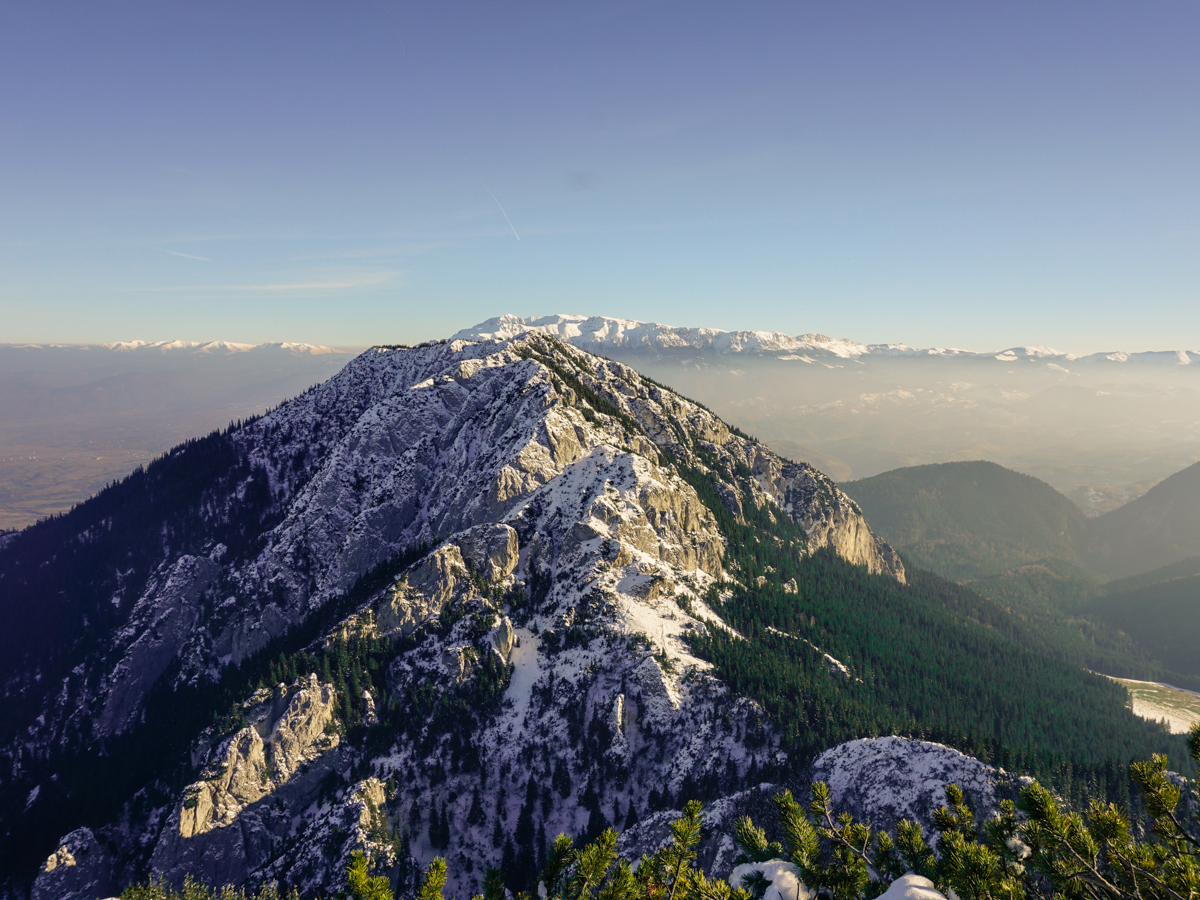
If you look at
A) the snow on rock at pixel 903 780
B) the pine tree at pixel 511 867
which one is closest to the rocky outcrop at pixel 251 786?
the pine tree at pixel 511 867

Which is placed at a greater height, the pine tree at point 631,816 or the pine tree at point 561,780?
the pine tree at point 561,780

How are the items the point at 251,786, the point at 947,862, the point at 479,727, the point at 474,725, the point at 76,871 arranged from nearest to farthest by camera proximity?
the point at 947,862 → the point at 251,786 → the point at 76,871 → the point at 479,727 → the point at 474,725

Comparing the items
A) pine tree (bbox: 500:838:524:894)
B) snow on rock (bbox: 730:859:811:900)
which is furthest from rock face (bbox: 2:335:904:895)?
snow on rock (bbox: 730:859:811:900)

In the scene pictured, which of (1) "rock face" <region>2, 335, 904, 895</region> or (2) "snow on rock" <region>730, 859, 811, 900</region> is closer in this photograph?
(2) "snow on rock" <region>730, 859, 811, 900</region>

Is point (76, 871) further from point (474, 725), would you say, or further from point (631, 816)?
point (631, 816)

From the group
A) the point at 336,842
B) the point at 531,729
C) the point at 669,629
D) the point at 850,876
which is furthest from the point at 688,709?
the point at 850,876

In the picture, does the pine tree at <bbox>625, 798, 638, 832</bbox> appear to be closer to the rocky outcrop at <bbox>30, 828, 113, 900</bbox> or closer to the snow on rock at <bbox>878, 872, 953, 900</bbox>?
the snow on rock at <bbox>878, 872, 953, 900</bbox>

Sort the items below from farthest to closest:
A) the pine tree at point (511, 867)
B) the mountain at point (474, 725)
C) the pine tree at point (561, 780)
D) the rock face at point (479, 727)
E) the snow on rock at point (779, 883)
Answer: the pine tree at point (561, 780) < the rock face at point (479, 727) < the mountain at point (474, 725) < the pine tree at point (511, 867) < the snow on rock at point (779, 883)

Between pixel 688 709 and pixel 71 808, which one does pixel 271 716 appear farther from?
pixel 688 709

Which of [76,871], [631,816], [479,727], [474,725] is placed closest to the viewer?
[631,816]

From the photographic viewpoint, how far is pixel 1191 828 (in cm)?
8575

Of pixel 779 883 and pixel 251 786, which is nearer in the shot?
pixel 779 883

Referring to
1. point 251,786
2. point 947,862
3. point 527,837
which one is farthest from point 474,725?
point 947,862

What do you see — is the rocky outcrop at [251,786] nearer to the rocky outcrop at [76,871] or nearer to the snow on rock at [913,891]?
the rocky outcrop at [76,871]
